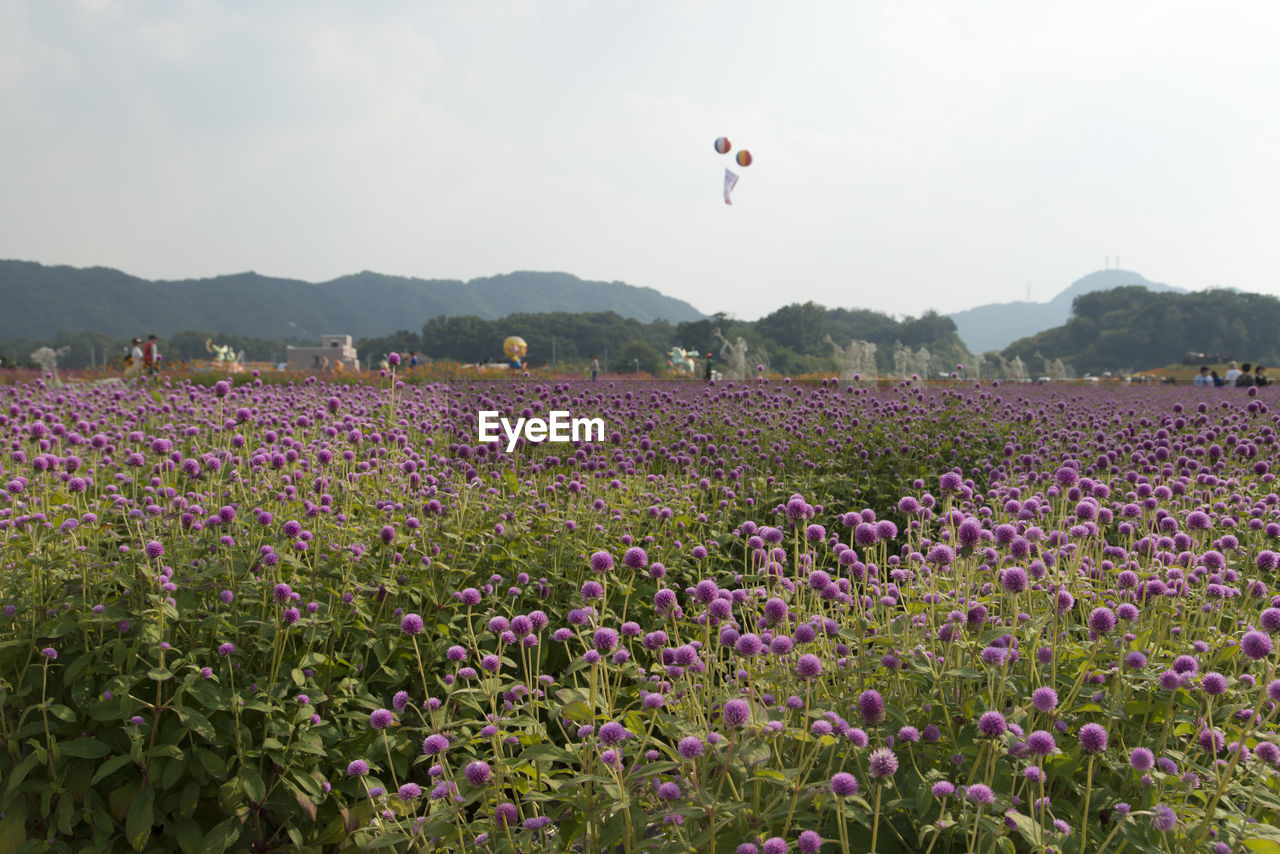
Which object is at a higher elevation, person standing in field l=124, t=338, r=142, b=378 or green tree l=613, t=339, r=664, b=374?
green tree l=613, t=339, r=664, b=374

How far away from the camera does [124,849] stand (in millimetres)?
3172

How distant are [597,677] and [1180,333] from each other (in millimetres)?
142258

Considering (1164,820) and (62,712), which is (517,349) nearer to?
(62,712)

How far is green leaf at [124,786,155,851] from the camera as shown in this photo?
2.99m

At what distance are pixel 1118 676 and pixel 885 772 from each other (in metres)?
1.26

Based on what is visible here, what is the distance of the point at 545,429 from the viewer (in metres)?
8.91

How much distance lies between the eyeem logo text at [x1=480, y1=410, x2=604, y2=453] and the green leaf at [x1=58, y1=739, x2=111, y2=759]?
14.6 feet

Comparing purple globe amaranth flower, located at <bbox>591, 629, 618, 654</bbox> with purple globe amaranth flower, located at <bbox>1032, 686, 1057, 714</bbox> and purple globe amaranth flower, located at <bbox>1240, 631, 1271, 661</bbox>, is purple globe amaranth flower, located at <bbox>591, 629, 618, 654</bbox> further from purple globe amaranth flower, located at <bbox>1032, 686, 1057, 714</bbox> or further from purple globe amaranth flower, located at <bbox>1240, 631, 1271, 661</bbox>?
purple globe amaranth flower, located at <bbox>1240, 631, 1271, 661</bbox>

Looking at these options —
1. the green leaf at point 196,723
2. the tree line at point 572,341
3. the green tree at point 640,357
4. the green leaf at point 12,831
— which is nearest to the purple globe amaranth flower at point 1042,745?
the green leaf at point 196,723

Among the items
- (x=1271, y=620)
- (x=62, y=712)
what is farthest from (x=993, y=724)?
(x=62, y=712)

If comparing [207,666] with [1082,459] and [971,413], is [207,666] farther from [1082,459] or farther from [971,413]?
[971,413]

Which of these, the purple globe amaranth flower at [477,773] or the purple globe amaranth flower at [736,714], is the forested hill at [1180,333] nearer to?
the purple globe amaranth flower at [736,714]

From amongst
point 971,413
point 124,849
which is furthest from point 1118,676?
point 971,413

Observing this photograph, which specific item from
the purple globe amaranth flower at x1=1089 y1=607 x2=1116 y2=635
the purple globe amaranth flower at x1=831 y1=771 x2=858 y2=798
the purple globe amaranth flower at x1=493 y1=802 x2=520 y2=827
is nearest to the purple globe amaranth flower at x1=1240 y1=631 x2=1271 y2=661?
the purple globe amaranth flower at x1=1089 y1=607 x2=1116 y2=635
